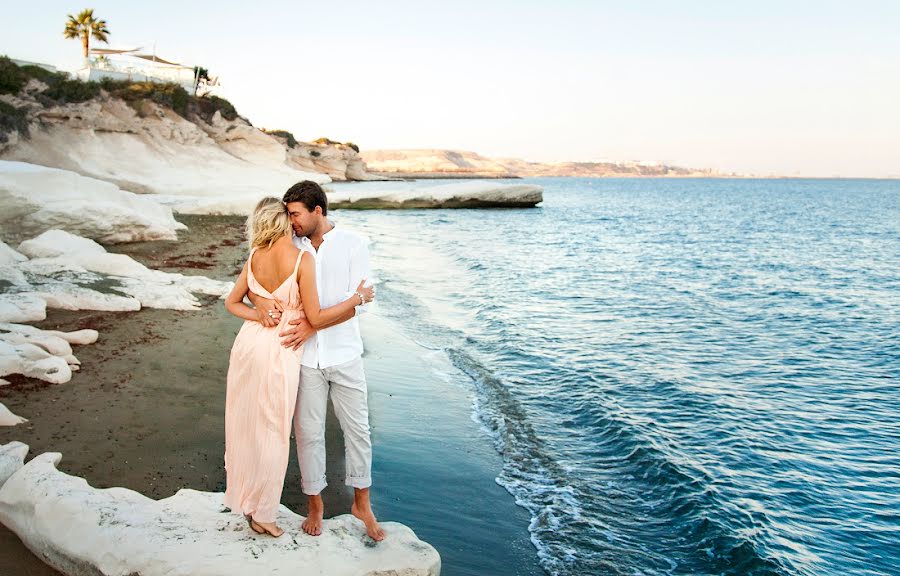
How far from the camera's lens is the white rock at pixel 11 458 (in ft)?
15.7

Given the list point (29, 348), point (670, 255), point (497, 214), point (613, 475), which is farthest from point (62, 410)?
point (497, 214)

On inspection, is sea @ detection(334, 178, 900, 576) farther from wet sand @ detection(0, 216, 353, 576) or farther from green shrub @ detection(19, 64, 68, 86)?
green shrub @ detection(19, 64, 68, 86)

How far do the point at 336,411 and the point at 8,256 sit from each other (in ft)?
27.8

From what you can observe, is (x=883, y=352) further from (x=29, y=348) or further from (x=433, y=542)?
(x=29, y=348)

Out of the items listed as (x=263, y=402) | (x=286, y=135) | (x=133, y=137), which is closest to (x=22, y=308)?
(x=263, y=402)

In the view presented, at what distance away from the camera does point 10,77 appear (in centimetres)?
3725

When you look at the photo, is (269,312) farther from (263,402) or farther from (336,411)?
(336,411)

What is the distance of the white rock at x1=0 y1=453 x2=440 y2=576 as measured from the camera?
12.6 ft

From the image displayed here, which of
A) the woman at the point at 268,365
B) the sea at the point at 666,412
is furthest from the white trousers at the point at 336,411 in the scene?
the sea at the point at 666,412

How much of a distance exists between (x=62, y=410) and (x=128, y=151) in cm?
3650

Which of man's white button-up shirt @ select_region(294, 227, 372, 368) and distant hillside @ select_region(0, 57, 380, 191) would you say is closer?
man's white button-up shirt @ select_region(294, 227, 372, 368)

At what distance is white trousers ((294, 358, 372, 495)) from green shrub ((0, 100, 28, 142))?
34.7 m

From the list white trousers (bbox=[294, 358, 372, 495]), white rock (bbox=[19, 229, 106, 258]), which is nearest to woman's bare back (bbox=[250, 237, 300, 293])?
white trousers (bbox=[294, 358, 372, 495])

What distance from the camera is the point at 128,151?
3869 centimetres
